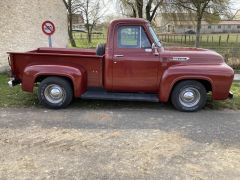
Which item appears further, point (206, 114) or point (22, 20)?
point (22, 20)

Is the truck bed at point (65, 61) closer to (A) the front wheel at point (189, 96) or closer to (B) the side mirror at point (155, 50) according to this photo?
(B) the side mirror at point (155, 50)

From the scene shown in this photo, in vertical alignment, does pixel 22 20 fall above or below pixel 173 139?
above

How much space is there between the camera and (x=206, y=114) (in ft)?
22.2

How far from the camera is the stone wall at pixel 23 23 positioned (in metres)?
11.9

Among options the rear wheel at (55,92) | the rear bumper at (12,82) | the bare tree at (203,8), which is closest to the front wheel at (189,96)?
the rear wheel at (55,92)

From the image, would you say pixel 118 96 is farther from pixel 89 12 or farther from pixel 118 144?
pixel 89 12

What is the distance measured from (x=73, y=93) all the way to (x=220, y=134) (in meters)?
3.23

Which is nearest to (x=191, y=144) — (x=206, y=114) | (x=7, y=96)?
(x=206, y=114)

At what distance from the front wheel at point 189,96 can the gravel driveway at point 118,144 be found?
7.7 inches

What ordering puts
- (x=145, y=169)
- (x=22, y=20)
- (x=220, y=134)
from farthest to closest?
(x=22, y=20)
(x=220, y=134)
(x=145, y=169)

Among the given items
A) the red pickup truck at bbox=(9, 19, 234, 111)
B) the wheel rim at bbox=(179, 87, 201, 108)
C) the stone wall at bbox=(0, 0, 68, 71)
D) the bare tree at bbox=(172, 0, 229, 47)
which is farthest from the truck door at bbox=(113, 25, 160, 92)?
the bare tree at bbox=(172, 0, 229, 47)

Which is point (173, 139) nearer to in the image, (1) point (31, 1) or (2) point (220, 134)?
(2) point (220, 134)

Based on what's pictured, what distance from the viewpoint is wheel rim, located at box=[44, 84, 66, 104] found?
6.99 m

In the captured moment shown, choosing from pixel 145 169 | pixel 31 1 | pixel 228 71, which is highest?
pixel 31 1
